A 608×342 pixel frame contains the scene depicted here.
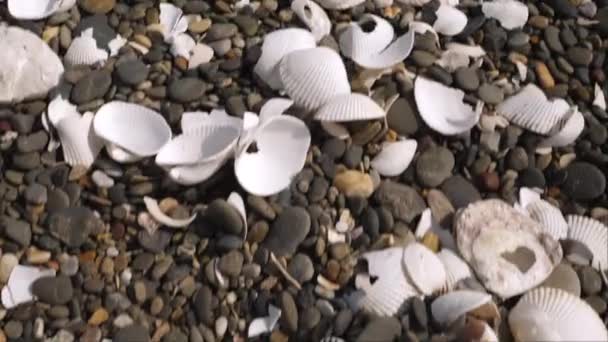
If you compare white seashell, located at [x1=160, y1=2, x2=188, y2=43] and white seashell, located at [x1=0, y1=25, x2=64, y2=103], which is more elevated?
white seashell, located at [x1=160, y1=2, x2=188, y2=43]

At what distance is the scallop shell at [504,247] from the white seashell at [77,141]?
67 cm

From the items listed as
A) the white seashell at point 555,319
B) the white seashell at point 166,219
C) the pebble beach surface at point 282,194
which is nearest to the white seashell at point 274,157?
the pebble beach surface at point 282,194

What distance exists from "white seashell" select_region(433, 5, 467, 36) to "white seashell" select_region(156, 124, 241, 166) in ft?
1.67

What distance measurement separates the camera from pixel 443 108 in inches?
75.4

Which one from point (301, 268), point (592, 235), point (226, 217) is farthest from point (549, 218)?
point (226, 217)

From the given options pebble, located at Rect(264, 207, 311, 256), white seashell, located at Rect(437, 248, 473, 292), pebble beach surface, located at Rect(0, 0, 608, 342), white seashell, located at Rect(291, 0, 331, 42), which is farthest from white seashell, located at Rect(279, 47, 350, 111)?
white seashell, located at Rect(437, 248, 473, 292)

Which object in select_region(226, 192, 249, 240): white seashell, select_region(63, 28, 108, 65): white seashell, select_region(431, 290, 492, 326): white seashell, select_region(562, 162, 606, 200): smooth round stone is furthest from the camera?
select_region(63, 28, 108, 65): white seashell

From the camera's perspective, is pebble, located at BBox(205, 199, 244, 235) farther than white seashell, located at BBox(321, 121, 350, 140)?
No

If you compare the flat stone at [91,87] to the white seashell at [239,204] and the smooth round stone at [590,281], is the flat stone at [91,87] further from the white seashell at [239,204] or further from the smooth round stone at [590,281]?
the smooth round stone at [590,281]

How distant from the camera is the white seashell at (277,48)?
6.35 ft

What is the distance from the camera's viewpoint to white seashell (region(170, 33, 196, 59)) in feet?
6.50

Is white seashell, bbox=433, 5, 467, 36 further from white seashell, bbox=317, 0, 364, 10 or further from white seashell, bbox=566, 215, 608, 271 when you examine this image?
white seashell, bbox=566, 215, 608, 271

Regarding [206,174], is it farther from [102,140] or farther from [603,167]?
[603,167]

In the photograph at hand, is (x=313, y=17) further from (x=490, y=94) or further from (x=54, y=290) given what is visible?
(x=54, y=290)
